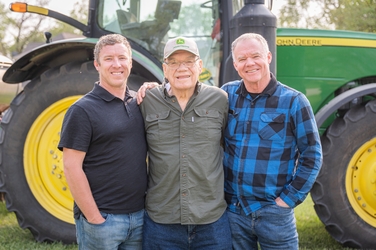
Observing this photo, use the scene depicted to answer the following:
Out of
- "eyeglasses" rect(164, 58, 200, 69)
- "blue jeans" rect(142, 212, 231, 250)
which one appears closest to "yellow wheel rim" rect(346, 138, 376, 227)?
"blue jeans" rect(142, 212, 231, 250)

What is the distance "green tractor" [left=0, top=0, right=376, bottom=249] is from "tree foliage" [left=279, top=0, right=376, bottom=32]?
10815 millimetres

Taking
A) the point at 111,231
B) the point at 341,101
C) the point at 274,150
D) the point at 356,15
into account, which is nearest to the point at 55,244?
the point at 111,231

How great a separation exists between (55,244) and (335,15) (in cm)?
1633

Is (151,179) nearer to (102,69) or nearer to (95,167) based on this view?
(95,167)

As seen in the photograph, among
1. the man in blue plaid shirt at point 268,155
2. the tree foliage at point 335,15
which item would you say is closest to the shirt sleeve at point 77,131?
A: the man in blue plaid shirt at point 268,155

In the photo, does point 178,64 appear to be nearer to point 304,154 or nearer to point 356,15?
point 304,154

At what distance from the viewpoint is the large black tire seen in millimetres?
3930

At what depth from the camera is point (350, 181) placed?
399cm

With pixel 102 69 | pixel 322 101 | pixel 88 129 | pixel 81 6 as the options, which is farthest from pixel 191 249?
pixel 81 6

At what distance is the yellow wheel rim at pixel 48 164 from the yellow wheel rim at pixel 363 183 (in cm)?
222

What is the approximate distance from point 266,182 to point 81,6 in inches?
734

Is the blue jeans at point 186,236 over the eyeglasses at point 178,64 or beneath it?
beneath

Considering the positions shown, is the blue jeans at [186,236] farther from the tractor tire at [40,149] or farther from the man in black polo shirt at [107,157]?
the tractor tire at [40,149]

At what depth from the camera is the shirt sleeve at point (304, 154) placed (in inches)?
98.2
